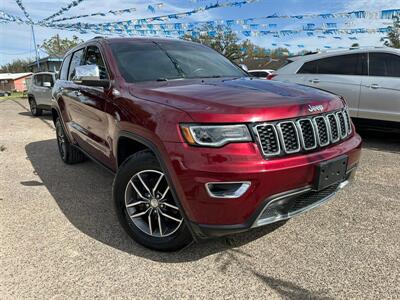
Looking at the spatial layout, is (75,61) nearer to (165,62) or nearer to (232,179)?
(165,62)

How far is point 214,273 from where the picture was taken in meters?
2.71

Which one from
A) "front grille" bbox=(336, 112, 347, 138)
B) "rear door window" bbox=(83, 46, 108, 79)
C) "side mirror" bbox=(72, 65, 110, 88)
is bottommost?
"front grille" bbox=(336, 112, 347, 138)

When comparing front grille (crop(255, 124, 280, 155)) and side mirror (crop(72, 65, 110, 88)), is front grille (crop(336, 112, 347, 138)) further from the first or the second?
side mirror (crop(72, 65, 110, 88))

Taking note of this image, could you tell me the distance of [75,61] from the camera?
5.11 meters

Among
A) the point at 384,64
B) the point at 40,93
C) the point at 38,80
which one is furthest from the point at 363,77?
the point at 38,80

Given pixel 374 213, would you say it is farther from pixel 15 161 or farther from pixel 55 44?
pixel 55 44

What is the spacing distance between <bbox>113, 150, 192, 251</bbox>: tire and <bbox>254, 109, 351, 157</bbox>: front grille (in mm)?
835

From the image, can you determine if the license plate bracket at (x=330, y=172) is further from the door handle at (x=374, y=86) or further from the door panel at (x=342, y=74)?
the door panel at (x=342, y=74)

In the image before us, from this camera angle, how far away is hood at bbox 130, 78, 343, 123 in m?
2.43

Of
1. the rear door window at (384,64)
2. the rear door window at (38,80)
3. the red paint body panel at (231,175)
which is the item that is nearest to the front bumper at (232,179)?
the red paint body panel at (231,175)

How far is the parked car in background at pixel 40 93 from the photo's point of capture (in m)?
12.8

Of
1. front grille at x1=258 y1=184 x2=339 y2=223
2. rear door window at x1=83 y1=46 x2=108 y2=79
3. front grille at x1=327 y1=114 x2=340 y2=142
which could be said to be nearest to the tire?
front grille at x1=258 y1=184 x2=339 y2=223

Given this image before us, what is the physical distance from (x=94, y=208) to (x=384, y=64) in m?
5.54

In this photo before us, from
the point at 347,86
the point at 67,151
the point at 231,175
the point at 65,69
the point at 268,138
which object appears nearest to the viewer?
the point at 231,175
